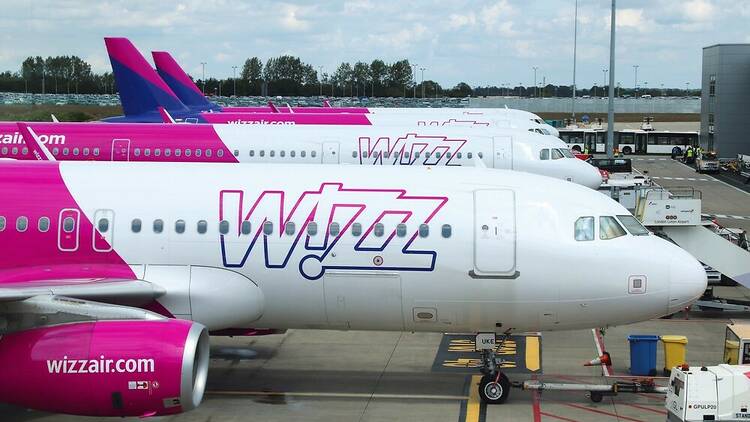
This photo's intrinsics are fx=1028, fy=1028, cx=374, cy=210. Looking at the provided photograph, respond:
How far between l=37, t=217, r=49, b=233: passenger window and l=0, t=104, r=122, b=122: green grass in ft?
178

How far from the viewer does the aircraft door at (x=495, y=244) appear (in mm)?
16156

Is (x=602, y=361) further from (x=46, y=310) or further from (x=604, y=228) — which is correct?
(x=46, y=310)

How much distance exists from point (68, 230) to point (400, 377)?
21.4 feet

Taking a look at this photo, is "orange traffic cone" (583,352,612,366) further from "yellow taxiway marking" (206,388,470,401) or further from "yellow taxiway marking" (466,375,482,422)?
"yellow taxiway marking" (206,388,470,401)

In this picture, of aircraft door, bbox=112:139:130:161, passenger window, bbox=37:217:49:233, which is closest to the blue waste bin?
passenger window, bbox=37:217:49:233

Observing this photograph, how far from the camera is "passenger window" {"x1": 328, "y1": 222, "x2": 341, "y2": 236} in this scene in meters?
16.4

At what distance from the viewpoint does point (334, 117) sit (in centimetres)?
4066

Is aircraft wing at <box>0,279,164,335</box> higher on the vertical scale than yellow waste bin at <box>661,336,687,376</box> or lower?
higher

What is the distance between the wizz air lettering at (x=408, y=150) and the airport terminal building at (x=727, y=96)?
51265mm

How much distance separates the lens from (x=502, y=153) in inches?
1308

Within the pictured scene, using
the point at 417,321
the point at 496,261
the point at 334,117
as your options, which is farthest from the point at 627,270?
the point at 334,117

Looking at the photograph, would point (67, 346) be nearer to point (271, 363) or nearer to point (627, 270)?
point (271, 363)

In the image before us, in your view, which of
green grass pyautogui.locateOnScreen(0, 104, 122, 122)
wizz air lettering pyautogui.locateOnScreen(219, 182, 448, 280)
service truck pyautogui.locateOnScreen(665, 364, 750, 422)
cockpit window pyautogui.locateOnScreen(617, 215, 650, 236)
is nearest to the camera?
service truck pyautogui.locateOnScreen(665, 364, 750, 422)

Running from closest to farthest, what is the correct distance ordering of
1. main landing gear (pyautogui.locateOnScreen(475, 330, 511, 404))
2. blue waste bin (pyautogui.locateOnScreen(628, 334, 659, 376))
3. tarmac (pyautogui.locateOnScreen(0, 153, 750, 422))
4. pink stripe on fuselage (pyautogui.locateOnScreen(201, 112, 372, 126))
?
1. tarmac (pyautogui.locateOnScreen(0, 153, 750, 422))
2. main landing gear (pyautogui.locateOnScreen(475, 330, 511, 404))
3. blue waste bin (pyautogui.locateOnScreen(628, 334, 659, 376))
4. pink stripe on fuselage (pyautogui.locateOnScreen(201, 112, 372, 126))
